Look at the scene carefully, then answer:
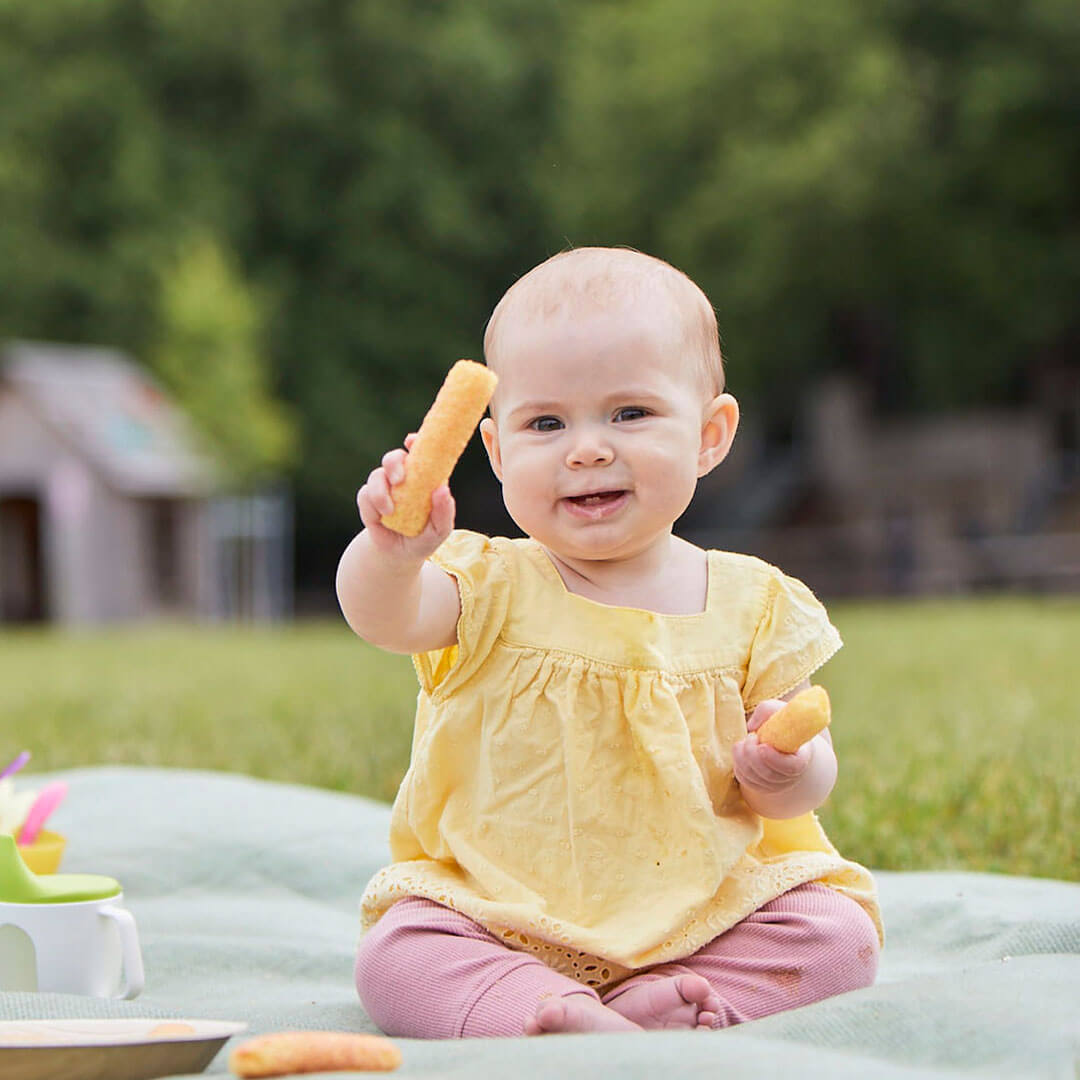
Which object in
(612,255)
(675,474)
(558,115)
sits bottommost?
(675,474)

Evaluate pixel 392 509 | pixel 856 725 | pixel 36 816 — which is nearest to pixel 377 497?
pixel 392 509

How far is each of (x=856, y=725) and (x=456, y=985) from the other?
10.1ft

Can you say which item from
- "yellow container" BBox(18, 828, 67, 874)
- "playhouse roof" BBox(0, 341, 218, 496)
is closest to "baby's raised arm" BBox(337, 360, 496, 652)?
"yellow container" BBox(18, 828, 67, 874)

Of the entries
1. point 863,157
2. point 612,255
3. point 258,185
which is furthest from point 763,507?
point 612,255

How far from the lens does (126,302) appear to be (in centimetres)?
1883

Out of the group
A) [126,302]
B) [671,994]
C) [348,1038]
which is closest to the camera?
[348,1038]

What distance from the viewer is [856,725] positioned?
4.66 meters

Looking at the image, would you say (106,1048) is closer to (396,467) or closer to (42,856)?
(396,467)

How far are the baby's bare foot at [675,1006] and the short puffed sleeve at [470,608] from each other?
43 cm

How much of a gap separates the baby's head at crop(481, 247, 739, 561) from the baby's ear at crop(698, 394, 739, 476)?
6cm

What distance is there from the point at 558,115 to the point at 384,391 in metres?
4.35

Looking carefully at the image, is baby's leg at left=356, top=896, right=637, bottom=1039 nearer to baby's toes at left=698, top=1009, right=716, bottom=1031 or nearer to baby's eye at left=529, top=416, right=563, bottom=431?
baby's toes at left=698, top=1009, right=716, bottom=1031

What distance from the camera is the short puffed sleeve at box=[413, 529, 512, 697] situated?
189cm

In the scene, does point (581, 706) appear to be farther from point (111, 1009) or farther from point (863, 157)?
point (863, 157)
